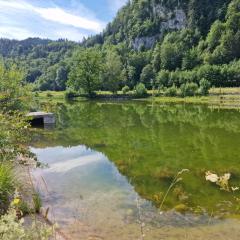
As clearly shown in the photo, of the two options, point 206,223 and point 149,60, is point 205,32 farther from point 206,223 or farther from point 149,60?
point 206,223

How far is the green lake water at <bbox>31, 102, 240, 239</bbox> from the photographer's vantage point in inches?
448

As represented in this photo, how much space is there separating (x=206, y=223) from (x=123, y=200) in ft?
11.0

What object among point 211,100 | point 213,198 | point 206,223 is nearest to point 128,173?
point 213,198

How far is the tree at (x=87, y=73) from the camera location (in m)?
103

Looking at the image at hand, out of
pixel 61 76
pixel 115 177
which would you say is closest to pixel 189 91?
pixel 115 177

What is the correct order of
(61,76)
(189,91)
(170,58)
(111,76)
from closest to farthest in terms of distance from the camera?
1. (189,91)
2. (111,76)
3. (170,58)
4. (61,76)

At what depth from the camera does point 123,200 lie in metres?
13.9

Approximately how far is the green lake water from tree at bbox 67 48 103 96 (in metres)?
70.8

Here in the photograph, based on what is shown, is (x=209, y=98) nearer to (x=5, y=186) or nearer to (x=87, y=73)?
(x=87, y=73)

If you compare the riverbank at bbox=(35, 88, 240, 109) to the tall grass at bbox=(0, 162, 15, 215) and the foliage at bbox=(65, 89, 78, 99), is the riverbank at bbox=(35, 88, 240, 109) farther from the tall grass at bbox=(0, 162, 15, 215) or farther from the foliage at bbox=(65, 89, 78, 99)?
the tall grass at bbox=(0, 162, 15, 215)

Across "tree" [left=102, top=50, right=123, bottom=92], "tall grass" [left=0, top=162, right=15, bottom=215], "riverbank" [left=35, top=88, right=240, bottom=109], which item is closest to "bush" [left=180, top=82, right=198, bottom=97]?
"riverbank" [left=35, top=88, right=240, bottom=109]

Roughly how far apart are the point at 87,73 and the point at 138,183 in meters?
88.7

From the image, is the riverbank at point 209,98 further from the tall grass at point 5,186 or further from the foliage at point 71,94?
the tall grass at point 5,186

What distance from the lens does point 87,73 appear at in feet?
338
